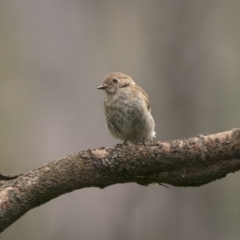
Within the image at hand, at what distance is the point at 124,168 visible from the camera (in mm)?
1744

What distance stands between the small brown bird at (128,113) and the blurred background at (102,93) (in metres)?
1.46

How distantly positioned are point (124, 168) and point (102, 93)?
2.39 m

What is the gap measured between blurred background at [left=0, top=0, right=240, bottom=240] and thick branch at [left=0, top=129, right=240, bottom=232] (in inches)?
→ 83.0

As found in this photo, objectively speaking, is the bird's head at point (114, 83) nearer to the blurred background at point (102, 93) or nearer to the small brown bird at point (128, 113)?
the small brown bird at point (128, 113)

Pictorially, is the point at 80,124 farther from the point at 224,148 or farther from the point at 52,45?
the point at 224,148

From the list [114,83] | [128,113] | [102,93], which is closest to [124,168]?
[128,113]

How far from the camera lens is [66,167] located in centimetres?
174

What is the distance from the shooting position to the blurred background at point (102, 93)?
3959mm

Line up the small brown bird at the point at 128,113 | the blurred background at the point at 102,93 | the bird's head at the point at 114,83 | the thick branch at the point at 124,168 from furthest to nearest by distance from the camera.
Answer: the blurred background at the point at 102,93
the bird's head at the point at 114,83
the small brown bird at the point at 128,113
the thick branch at the point at 124,168

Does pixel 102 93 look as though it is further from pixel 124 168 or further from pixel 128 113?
pixel 124 168

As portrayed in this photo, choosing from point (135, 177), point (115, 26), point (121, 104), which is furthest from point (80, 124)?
point (135, 177)

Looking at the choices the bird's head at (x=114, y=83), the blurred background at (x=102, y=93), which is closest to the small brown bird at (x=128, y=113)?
the bird's head at (x=114, y=83)

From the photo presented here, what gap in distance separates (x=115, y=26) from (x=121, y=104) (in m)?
2.08

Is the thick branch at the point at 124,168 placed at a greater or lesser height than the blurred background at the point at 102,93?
lesser
